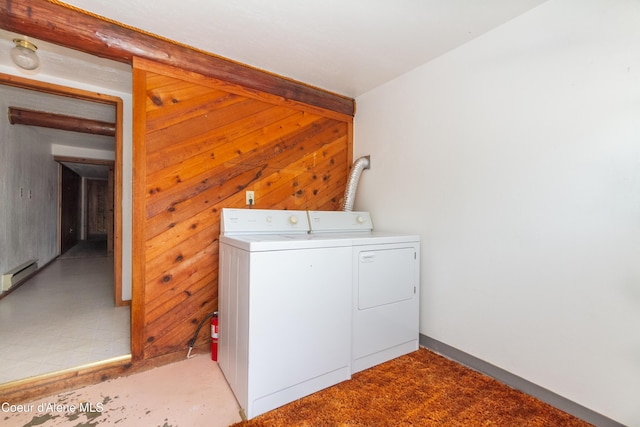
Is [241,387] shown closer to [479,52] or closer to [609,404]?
[609,404]

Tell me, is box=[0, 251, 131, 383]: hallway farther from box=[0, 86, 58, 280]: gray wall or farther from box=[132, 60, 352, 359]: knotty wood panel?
box=[0, 86, 58, 280]: gray wall

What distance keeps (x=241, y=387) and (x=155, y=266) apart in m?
1.00

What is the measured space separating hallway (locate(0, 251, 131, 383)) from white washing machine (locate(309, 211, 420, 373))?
5.26 feet

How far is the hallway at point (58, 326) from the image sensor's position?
5.67 feet

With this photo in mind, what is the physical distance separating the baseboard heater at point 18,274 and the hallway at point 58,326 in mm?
98

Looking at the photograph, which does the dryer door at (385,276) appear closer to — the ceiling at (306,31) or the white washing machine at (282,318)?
the white washing machine at (282,318)

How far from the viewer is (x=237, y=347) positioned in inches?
60.3

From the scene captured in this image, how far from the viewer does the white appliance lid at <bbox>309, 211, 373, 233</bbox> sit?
7.34ft

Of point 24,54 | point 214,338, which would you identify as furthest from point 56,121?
point 214,338

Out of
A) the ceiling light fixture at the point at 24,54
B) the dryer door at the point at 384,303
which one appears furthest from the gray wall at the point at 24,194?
the dryer door at the point at 384,303

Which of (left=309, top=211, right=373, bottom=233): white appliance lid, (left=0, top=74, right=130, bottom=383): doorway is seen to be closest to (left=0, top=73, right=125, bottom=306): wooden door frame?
(left=0, top=74, right=130, bottom=383): doorway

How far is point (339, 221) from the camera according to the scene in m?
2.37

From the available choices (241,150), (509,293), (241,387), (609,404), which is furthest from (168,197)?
(609,404)

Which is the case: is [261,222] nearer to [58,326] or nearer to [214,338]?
[214,338]
